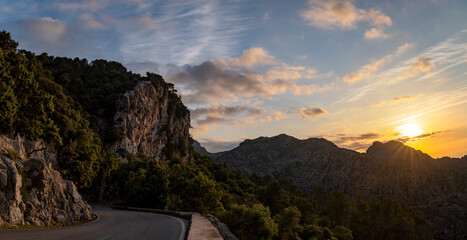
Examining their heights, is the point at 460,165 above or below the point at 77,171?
below

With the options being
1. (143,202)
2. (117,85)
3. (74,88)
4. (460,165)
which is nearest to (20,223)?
(143,202)

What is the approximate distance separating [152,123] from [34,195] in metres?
98.0

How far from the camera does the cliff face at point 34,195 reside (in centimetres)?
1551

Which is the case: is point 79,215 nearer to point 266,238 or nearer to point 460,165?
point 266,238

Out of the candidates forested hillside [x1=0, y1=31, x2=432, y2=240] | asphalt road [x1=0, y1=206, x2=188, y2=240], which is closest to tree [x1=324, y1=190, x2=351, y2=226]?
forested hillside [x1=0, y1=31, x2=432, y2=240]

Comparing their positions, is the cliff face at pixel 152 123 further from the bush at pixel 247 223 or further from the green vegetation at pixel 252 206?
the bush at pixel 247 223

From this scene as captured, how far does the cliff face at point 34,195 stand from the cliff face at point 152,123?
65500 mm

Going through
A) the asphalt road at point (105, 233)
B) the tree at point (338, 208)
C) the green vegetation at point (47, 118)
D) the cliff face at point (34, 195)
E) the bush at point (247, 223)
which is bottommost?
the tree at point (338, 208)

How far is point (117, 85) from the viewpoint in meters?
105

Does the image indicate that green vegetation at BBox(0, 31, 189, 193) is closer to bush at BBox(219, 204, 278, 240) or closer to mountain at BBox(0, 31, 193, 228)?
mountain at BBox(0, 31, 193, 228)

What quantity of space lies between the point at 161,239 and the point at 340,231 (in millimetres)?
57935

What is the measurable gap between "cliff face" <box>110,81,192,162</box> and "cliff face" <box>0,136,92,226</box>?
65500 millimetres

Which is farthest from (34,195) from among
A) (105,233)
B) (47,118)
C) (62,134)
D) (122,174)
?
(122,174)

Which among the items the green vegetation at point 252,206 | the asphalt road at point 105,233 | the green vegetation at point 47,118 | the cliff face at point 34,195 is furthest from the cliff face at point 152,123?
the asphalt road at point 105,233
